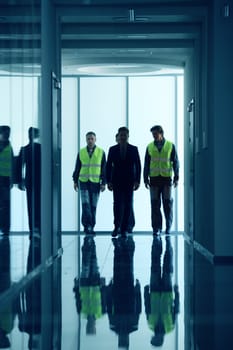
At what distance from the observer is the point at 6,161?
5535 millimetres

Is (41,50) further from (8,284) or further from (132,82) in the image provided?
(132,82)

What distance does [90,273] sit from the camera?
7.00 m

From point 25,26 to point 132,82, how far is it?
25.7 feet

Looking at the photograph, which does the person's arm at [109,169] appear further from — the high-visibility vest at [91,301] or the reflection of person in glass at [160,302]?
the high-visibility vest at [91,301]

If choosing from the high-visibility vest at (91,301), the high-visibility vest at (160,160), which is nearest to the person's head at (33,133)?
the high-visibility vest at (91,301)

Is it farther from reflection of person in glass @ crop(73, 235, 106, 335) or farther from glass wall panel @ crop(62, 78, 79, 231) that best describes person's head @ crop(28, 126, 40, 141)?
glass wall panel @ crop(62, 78, 79, 231)

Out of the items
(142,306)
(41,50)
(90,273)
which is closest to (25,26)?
(41,50)

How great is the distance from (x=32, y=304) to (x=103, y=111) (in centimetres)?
943

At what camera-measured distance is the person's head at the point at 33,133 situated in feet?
22.4

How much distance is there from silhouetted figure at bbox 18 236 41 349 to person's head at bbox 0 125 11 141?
3.75 feet

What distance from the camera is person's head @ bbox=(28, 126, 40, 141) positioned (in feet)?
22.4

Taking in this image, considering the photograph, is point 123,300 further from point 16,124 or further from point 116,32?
point 116,32

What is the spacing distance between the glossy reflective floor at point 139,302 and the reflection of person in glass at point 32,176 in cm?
41

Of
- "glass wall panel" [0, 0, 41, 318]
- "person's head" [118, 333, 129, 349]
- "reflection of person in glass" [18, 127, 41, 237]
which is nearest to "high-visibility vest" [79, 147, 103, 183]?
"reflection of person in glass" [18, 127, 41, 237]
